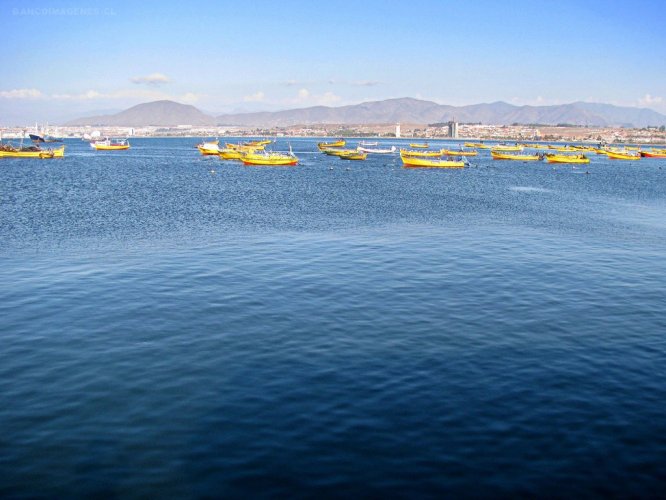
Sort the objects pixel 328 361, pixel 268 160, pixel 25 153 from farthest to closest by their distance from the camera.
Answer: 1. pixel 25 153
2. pixel 268 160
3. pixel 328 361

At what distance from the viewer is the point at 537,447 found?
1736 cm

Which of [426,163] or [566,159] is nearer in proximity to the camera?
[426,163]

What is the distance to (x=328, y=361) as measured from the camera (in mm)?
23531

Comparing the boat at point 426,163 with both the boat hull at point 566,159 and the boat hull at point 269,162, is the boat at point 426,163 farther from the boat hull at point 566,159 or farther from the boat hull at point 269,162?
the boat hull at point 566,159

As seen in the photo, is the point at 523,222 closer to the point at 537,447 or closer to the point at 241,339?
the point at 241,339

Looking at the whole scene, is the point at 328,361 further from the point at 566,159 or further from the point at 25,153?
the point at 566,159

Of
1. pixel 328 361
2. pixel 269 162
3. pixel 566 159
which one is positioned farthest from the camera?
pixel 566 159

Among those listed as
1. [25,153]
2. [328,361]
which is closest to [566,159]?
[25,153]

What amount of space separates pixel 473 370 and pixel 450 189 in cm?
7176

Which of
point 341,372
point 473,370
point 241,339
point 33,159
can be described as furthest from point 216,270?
point 33,159

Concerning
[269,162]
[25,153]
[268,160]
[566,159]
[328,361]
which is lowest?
[328,361]

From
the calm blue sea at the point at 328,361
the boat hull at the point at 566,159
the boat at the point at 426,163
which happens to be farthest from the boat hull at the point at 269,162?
the calm blue sea at the point at 328,361

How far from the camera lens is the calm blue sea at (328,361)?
1617 cm

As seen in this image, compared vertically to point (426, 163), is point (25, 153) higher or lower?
higher
